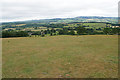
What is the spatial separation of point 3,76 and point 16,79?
5.28 feet

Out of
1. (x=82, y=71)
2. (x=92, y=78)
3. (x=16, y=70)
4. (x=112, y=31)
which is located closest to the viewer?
(x=92, y=78)

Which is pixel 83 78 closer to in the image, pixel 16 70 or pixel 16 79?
pixel 16 79

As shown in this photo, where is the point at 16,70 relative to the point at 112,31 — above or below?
below

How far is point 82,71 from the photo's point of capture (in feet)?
31.9

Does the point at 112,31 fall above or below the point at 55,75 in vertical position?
above

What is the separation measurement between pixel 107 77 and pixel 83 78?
6.67 feet

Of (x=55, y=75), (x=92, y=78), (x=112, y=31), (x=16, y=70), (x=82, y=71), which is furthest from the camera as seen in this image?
(x=112, y=31)

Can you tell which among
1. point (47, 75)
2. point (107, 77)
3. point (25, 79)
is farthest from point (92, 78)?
point (25, 79)

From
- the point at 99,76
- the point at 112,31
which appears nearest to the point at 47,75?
the point at 99,76

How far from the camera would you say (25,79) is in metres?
8.49

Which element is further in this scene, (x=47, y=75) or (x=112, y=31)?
(x=112, y=31)

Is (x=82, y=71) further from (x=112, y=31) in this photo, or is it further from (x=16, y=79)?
(x=112, y=31)

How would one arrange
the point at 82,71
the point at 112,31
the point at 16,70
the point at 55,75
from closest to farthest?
the point at 55,75 → the point at 82,71 → the point at 16,70 → the point at 112,31

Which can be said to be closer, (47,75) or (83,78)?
(83,78)
